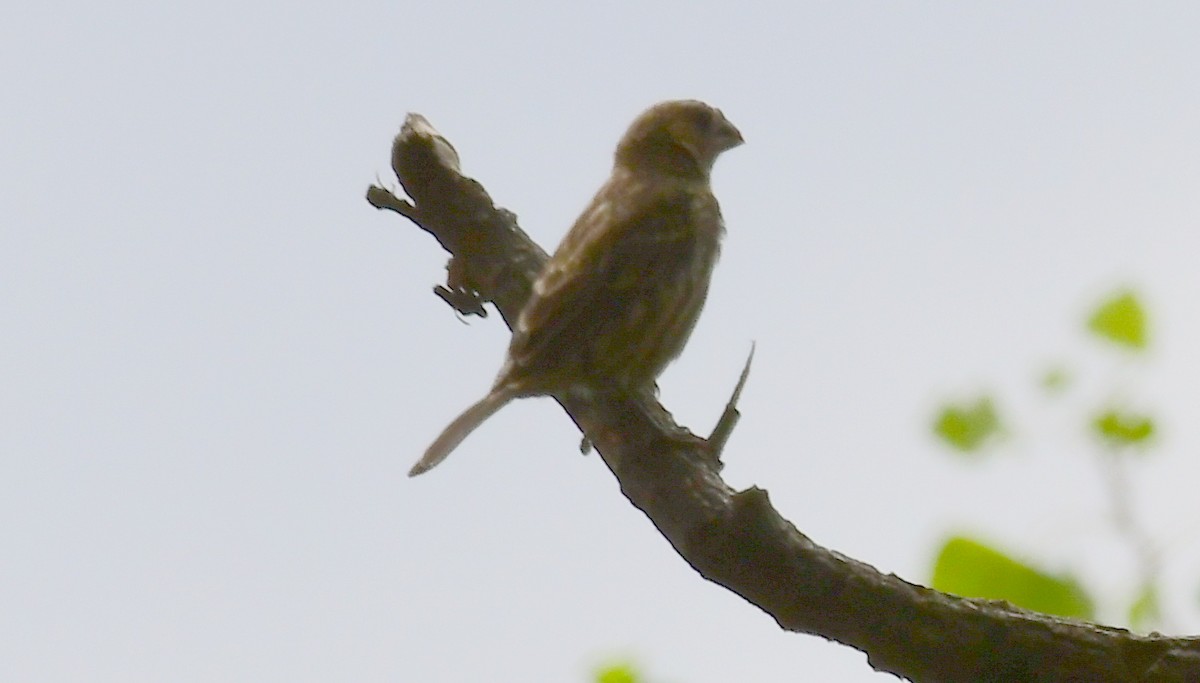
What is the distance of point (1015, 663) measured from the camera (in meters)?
3.21

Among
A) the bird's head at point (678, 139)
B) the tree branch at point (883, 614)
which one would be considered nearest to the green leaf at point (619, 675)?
the tree branch at point (883, 614)

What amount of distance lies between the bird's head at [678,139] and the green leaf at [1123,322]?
8.47ft

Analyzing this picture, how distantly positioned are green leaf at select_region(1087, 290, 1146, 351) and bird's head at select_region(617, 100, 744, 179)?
2580 mm

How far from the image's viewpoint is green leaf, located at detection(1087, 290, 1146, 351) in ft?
10.2

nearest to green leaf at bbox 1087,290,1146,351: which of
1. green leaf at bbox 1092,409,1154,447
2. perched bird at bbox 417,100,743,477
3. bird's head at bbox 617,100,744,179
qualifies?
green leaf at bbox 1092,409,1154,447

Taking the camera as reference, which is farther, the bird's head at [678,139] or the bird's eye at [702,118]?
the bird's eye at [702,118]

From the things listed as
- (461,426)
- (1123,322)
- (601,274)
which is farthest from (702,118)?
(1123,322)

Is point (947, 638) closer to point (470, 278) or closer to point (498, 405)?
point (498, 405)

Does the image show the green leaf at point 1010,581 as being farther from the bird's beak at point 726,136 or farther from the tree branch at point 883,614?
the bird's beak at point 726,136

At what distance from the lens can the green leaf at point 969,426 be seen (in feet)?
9.88

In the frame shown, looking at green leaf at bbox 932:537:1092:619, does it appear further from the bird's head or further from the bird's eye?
the bird's eye

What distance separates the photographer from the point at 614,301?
4.62m

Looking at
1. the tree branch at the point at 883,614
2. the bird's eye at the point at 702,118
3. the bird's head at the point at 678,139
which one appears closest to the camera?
the tree branch at the point at 883,614

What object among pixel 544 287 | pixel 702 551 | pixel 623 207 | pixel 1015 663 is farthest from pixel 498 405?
pixel 1015 663
